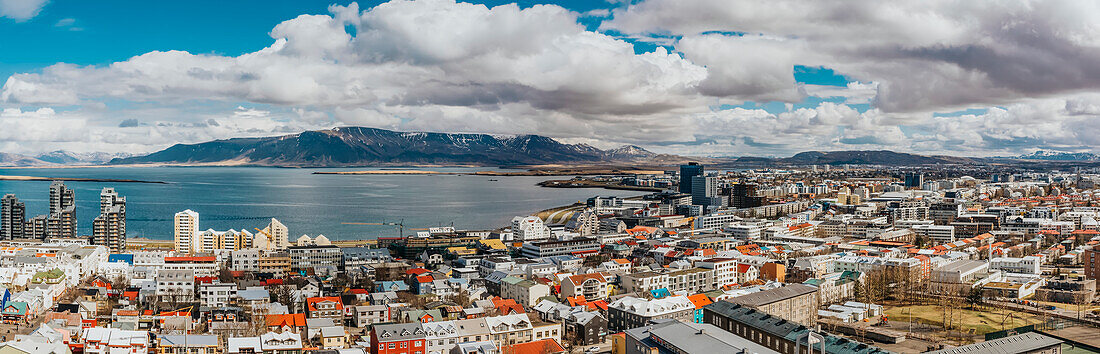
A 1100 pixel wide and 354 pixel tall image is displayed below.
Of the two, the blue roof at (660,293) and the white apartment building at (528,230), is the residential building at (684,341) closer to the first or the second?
the blue roof at (660,293)

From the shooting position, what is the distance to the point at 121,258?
1766 cm

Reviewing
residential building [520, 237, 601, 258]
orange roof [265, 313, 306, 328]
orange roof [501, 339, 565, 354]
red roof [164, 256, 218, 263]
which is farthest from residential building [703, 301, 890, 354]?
red roof [164, 256, 218, 263]

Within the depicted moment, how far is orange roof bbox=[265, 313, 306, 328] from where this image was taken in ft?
37.3

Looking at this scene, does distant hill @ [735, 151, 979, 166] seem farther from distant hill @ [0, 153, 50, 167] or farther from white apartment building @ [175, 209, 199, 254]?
distant hill @ [0, 153, 50, 167]

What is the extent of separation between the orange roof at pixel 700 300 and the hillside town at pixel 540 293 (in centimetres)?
5

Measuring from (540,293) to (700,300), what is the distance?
8.87 ft

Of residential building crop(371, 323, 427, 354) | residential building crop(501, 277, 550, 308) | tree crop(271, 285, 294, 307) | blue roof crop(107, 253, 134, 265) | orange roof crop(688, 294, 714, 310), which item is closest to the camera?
residential building crop(371, 323, 427, 354)

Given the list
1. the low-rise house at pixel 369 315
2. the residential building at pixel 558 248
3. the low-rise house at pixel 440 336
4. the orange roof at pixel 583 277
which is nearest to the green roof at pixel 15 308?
the low-rise house at pixel 369 315

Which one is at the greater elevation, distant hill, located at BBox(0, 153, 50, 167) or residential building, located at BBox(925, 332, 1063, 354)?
distant hill, located at BBox(0, 153, 50, 167)

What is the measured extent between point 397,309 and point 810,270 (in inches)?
344

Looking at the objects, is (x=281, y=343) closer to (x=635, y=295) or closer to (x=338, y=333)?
(x=338, y=333)

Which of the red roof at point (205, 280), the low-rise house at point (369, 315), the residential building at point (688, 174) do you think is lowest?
the low-rise house at point (369, 315)

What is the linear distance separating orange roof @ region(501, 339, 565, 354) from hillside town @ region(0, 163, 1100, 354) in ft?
0.15

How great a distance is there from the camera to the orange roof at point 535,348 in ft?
33.8
